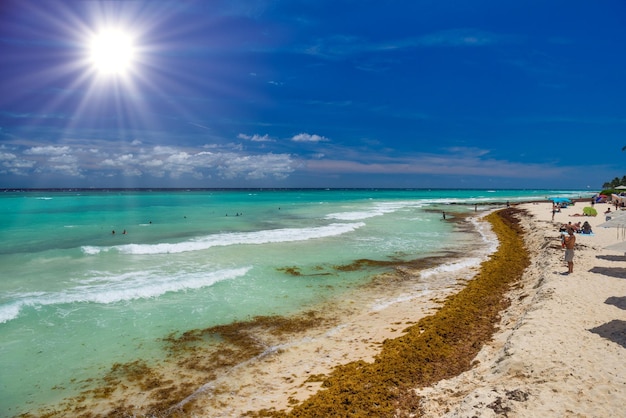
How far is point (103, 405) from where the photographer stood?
24.3 feet

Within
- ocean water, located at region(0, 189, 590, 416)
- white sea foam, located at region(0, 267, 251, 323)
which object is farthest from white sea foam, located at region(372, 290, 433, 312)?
white sea foam, located at region(0, 267, 251, 323)

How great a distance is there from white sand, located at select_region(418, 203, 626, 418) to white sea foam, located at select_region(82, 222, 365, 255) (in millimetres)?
19138

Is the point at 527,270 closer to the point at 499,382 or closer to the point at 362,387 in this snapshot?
the point at 499,382

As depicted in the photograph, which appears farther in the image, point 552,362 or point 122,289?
point 122,289

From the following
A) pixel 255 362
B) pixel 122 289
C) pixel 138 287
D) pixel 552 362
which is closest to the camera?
pixel 552 362

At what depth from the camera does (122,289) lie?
15078mm

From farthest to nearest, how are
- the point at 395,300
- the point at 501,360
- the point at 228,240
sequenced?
the point at 228,240, the point at 395,300, the point at 501,360

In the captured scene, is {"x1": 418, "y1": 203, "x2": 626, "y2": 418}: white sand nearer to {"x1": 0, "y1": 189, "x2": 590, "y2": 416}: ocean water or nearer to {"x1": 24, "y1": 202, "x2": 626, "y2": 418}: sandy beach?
{"x1": 24, "y1": 202, "x2": 626, "y2": 418}: sandy beach

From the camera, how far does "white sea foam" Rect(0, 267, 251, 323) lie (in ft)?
43.9

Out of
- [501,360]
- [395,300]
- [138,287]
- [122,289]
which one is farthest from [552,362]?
[122,289]

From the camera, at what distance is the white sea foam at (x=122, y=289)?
1338cm

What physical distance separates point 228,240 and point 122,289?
12.8 m

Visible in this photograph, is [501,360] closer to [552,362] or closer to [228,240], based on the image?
[552,362]

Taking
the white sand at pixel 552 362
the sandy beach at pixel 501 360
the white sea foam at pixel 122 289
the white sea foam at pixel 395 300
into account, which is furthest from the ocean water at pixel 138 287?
the white sand at pixel 552 362
